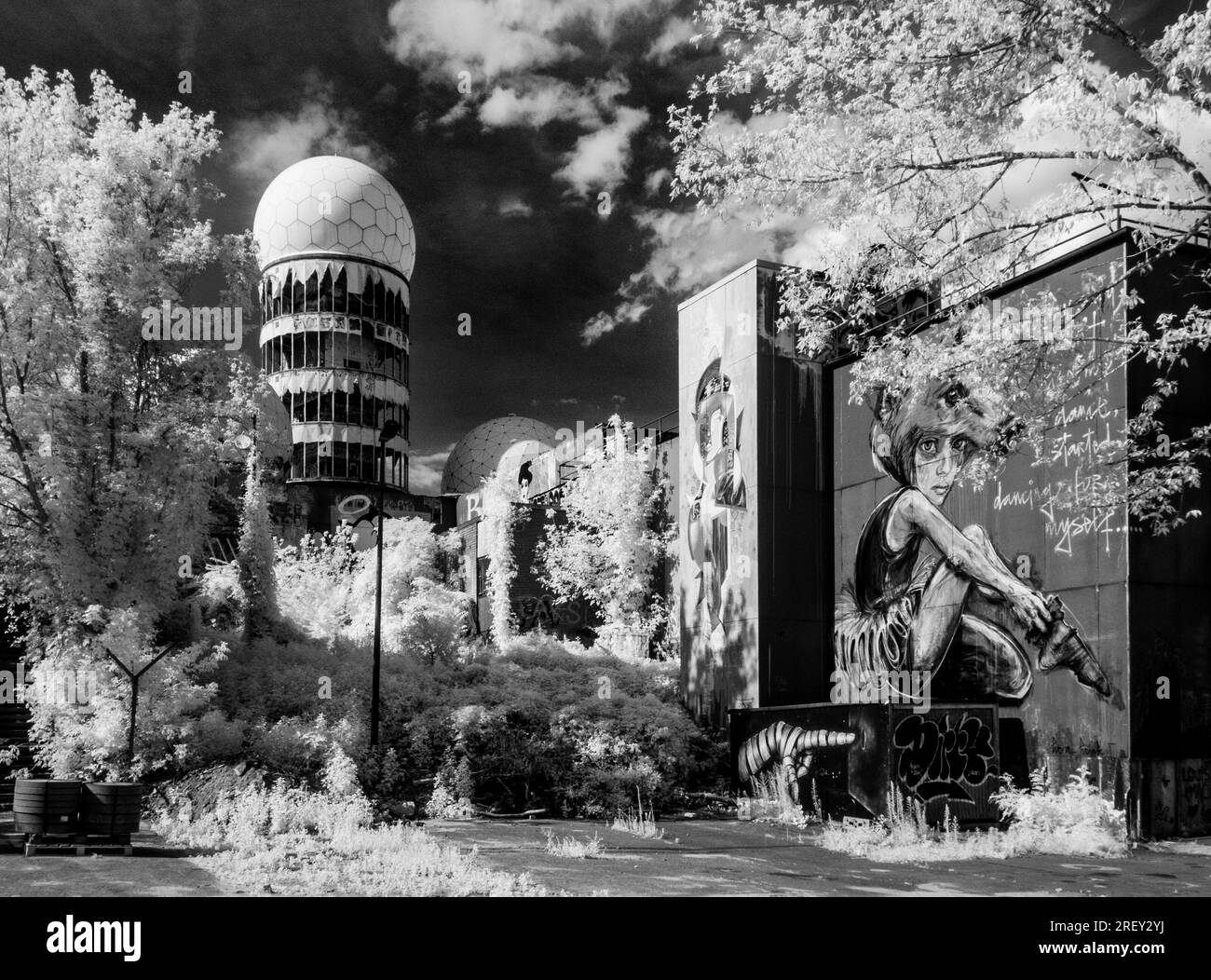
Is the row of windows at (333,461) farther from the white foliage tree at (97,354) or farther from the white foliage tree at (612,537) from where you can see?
the white foliage tree at (97,354)

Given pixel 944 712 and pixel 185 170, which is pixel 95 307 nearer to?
pixel 185 170

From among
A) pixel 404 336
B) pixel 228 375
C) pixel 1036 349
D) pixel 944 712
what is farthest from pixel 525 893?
pixel 404 336

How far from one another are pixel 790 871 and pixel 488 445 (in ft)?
175

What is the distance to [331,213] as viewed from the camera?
5934 centimetres

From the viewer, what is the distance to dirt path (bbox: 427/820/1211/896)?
13945mm

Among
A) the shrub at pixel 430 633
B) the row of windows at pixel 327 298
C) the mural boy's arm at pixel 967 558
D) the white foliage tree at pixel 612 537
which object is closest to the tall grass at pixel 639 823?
the shrub at pixel 430 633

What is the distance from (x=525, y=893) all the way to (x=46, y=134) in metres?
20.9

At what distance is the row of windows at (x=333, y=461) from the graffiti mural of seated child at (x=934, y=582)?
1785 inches

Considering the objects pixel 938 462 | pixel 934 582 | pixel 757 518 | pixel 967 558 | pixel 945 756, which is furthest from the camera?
pixel 757 518

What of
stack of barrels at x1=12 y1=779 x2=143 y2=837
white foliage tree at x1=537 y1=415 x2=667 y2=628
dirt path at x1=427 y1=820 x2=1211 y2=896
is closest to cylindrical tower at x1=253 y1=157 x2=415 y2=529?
white foliage tree at x1=537 y1=415 x2=667 y2=628

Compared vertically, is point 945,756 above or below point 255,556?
below

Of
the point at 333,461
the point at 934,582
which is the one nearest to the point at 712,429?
the point at 934,582

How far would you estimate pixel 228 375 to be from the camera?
84.3 feet

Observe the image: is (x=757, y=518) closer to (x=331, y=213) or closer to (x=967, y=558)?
(x=967, y=558)
